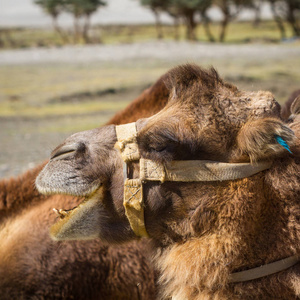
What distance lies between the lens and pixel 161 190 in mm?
2695

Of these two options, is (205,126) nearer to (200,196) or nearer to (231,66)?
(200,196)

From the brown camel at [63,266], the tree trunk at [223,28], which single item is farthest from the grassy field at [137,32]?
the brown camel at [63,266]

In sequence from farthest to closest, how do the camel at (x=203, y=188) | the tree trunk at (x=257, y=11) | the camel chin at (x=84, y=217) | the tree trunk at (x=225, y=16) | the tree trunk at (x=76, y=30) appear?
the tree trunk at (x=257, y=11) → the tree trunk at (x=76, y=30) → the tree trunk at (x=225, y=16) → the camel chin at (x=84, y=217) → the camel at (x=203, y=188)

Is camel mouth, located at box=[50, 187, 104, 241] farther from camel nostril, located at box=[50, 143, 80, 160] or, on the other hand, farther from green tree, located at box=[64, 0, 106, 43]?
green tree, located at box=[64, 0, 106, 43]

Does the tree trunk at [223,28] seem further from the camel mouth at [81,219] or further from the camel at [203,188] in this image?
the camel mouth at [81,219]

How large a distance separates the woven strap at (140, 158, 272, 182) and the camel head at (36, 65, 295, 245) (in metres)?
0.03

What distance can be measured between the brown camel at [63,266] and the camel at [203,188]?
882mm

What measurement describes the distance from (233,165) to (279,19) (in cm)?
5055

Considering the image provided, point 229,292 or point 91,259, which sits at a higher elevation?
point 229,292

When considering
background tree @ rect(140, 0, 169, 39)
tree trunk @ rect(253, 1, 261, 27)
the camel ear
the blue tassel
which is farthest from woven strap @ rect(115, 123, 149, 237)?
tree trunk @ rect(253, 1, 261, 27)

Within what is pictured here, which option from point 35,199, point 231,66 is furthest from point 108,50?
point 35,199

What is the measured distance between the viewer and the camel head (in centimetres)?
263

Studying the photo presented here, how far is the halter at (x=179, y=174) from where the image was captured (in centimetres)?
260

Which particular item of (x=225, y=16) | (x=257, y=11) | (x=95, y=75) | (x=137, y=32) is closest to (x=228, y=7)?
(x=225, y=16)
